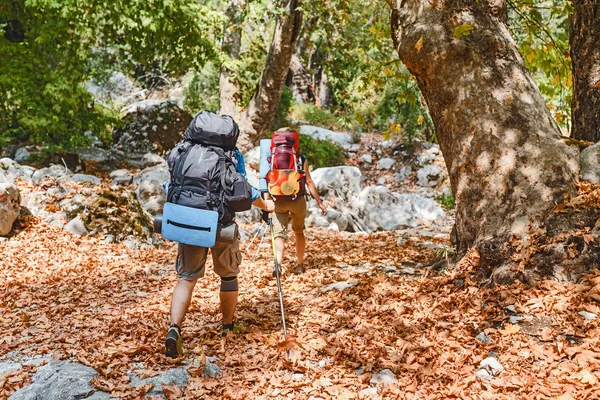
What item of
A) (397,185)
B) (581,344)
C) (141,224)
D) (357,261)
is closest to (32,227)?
(141,224)

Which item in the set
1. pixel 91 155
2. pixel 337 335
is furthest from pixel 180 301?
pixel 91 155

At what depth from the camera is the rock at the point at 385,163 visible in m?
19.4

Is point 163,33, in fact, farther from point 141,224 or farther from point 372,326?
point 372,326

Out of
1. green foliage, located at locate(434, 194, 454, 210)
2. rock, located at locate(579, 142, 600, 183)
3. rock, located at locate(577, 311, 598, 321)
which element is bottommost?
rock, located at locate(577, 311, 598, 321)

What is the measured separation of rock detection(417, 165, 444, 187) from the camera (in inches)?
698

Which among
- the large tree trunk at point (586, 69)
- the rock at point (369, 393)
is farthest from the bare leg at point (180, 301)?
the large tree trunk at point (586, 69)

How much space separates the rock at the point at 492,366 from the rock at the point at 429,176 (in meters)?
14.7

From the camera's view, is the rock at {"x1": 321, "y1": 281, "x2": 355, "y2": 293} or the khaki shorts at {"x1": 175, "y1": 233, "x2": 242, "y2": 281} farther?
the rock at {"x1": 321, "y1": 281, "x2": 355, "y2": 293}

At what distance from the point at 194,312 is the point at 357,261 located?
2.94 meters

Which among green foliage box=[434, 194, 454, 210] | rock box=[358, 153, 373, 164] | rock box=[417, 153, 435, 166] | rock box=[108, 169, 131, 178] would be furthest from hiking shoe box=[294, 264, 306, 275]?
rock box=[358, 153, 373, 164]

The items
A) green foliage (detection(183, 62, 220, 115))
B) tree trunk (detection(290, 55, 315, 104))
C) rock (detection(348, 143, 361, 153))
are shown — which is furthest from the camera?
tree trunk (detection(290, 55, 315, 104))

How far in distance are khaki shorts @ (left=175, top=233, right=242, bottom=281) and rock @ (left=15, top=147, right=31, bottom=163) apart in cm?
1132

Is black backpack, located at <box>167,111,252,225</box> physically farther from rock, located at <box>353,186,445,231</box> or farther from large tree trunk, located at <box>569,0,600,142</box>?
rock, located at <box>353,186,445,231</box>

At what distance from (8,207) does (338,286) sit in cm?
615
